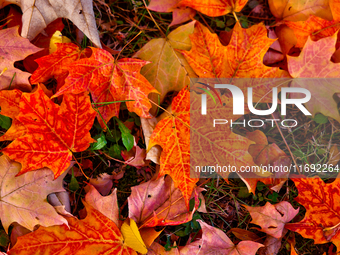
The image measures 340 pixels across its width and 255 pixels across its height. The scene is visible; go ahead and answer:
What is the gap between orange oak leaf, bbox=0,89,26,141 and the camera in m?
1.24

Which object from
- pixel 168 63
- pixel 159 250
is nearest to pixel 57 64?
pixel 168 63

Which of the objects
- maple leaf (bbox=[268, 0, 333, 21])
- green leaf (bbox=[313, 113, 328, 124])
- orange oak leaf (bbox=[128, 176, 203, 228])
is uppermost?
maple leaf (bbox=[268, 0, 333, 21])

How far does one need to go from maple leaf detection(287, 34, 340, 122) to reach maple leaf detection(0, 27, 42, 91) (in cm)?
126

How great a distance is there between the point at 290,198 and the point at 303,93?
1.87ft

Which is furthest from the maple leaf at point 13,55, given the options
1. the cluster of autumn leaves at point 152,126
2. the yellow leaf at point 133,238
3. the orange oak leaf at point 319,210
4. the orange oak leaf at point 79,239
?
the orange oak leaf at point 319,210

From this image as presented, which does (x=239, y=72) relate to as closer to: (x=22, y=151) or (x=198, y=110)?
(x=198, y=110)

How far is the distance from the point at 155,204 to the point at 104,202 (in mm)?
251

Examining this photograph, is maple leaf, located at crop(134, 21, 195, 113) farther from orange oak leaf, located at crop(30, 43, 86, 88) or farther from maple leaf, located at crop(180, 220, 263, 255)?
maple leaf, located at crop(180, 220, 263, 255)

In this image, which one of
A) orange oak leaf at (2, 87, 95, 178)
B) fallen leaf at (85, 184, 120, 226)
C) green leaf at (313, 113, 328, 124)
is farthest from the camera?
green leaf at (313, 113, 328, 124)

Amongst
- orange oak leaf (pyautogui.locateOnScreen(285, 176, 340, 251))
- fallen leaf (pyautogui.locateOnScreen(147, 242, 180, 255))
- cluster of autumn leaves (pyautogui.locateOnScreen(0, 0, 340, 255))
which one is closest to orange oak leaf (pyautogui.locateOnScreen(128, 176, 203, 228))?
cluster of autumn leaves (pyautogui.locateOnScreen(0, 0, 340, 255))

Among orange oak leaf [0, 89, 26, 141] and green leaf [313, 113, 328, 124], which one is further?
green leaf [313, 113, 328, 124]

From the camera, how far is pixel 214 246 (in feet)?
4.33

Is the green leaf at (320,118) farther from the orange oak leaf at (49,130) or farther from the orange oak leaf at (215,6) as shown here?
the orange oak leaf at (49,130)

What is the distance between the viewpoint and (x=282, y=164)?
1.38m
